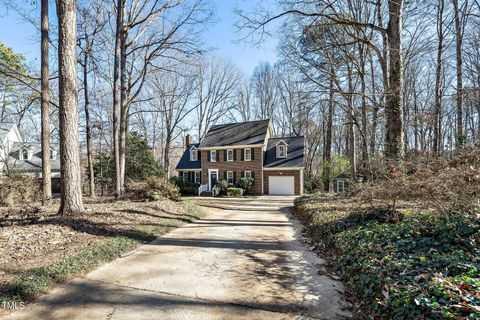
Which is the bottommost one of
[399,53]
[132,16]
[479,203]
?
[479,203]

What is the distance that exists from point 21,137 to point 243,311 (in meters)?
38.4

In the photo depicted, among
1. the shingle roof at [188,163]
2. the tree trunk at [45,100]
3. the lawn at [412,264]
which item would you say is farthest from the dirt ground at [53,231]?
the shingle roof at [188,163]

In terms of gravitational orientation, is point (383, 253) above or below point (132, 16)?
below

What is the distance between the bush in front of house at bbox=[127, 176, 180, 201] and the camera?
1139 cm

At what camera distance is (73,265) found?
4.16 metres

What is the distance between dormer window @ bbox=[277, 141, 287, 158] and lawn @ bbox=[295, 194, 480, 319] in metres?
18.3

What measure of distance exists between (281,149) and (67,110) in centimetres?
1943

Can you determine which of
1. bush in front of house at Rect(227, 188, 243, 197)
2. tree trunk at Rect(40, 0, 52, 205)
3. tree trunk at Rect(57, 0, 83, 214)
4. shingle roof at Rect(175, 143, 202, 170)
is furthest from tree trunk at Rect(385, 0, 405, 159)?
shingle roof at Rect(175, 143, 202, 170)

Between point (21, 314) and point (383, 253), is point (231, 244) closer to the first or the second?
point (383, 253)

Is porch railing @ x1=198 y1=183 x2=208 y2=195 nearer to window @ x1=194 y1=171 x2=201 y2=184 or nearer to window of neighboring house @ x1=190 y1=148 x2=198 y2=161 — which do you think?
window @ x1=194 y1=171 x2=201 y2=184

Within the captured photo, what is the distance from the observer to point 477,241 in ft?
11.7

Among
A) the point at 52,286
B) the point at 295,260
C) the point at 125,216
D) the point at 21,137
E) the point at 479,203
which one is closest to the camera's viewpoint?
the point at 52,286

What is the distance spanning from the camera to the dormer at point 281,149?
2384 cm

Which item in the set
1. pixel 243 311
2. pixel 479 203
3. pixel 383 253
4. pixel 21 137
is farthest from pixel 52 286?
pixel 21 137
